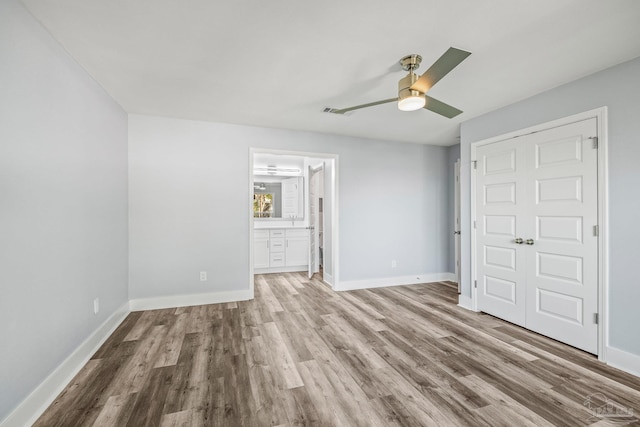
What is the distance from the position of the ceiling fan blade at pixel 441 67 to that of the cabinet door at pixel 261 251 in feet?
13.9

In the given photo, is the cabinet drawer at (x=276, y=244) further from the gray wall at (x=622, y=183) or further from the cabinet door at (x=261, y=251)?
the gray wall at (x=622, y=183)

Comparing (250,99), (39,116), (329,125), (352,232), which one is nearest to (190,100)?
(250,99)

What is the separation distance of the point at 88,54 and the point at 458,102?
344cm

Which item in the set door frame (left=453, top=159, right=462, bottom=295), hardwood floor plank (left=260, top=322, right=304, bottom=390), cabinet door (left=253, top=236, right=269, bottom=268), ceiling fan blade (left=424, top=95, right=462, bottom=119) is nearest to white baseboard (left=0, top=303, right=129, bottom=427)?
hardwood floor plank (left=260, top=322, right=304, bottom=390)

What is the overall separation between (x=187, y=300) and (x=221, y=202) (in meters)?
1.37

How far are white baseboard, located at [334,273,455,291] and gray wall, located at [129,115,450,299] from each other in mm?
86

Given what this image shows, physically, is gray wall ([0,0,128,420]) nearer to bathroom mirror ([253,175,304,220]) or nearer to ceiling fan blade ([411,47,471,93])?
ceiling fan blade ([411,47,471,93])

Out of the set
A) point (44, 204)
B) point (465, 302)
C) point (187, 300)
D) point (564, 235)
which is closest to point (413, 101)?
point (564, 235)

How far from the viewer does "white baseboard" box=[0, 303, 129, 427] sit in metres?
1.54

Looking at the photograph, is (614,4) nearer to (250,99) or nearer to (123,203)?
(250,99)

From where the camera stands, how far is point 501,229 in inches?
129

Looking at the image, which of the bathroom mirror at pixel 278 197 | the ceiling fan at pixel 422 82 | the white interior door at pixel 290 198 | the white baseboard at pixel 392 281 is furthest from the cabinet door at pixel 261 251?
the ceiling fan at pixel 422 82

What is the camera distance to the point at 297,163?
6.16m

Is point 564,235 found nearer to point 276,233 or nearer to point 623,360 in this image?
point 623,360
